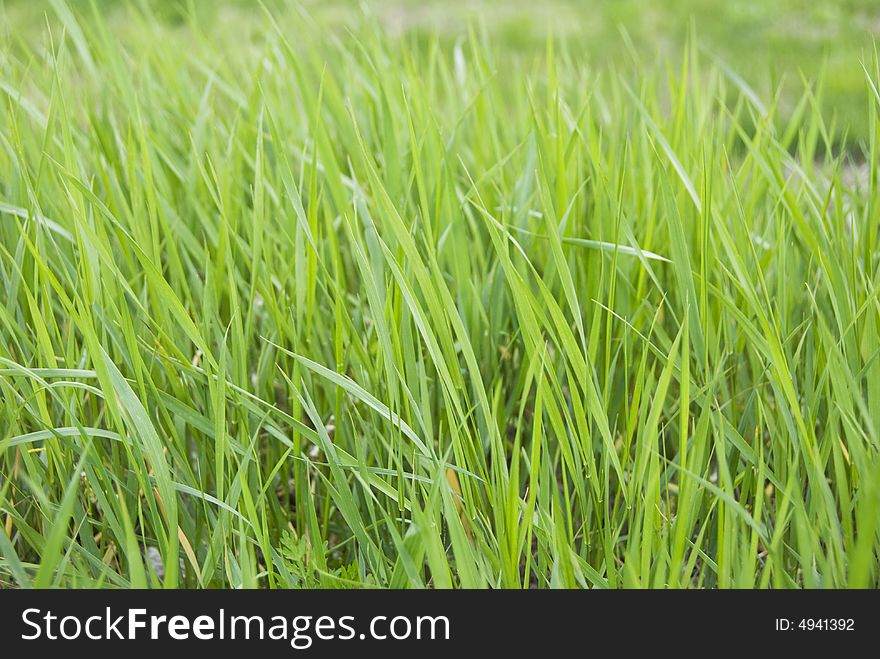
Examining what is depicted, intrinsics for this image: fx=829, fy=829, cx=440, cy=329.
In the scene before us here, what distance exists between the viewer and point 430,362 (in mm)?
1024

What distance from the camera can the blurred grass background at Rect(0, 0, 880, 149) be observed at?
9.61 ft

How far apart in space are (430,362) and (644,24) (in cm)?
285

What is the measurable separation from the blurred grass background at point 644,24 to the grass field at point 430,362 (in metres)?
1.80

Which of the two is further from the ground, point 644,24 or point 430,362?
point 644,24
